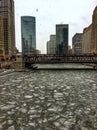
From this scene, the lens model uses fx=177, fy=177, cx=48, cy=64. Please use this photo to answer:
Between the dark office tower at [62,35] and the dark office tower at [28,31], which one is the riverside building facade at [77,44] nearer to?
the dark office tower at [62,35]

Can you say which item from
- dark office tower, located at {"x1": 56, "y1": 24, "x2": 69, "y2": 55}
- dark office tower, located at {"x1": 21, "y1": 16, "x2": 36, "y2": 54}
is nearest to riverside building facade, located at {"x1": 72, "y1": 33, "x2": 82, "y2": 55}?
dark office tower, located at {"x1": 56, "y1": 24, "x2": 69, "y2": 55}

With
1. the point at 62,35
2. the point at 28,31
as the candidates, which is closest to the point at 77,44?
the point at 62,35

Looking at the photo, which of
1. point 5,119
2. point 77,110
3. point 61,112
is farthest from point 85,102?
point 5,119

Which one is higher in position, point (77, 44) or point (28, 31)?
point (28, 31)

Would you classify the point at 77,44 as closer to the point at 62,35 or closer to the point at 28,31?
the point at 62,35

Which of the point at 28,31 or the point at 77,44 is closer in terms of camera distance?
the point at 28,31

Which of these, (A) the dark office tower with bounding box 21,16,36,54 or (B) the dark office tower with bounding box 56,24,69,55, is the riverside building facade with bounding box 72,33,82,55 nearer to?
(B) the dark office tower with bounding box 56,24,69,55

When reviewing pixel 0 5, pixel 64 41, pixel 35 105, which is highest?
pixel 0 5

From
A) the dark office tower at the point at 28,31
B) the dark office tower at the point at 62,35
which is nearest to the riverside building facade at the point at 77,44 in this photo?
the dark office tower at the point at 62,35

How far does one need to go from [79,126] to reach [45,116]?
2010mm

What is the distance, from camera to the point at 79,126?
7.85 meters

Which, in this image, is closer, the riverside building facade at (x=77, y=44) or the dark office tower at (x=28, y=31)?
the dark office tower at (x=28, y=31)

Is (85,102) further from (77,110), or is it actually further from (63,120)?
(63,120)

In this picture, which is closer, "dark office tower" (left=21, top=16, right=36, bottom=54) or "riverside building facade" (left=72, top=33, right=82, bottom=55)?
"dark office tower" (left=21, top=16, right=36, bottom=54)
